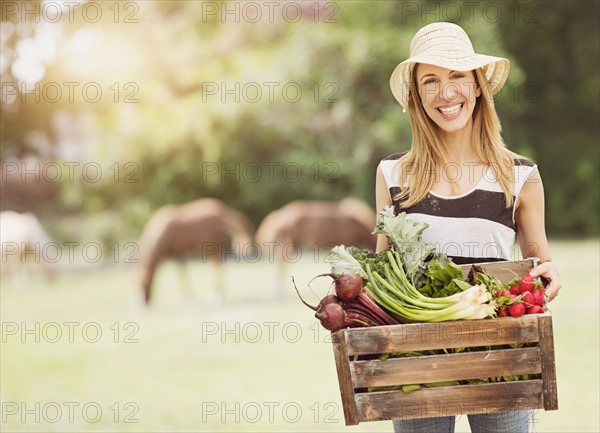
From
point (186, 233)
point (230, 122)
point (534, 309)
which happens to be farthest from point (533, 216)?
point (230, 122)

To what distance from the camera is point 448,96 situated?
2.84 meters

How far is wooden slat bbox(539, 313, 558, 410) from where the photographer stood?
7.86 feet

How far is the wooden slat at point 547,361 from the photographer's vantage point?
2395mm

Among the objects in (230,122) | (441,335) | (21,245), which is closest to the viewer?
(441,335)

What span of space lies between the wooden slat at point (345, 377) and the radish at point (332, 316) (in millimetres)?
29

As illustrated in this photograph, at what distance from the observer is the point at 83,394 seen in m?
7.73

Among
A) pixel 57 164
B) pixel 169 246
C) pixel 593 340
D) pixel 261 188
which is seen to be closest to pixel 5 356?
pixel 169 246

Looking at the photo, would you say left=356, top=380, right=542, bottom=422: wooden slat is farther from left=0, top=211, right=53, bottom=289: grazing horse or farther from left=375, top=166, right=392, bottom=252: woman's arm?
left=0, top=211, right=53, bottom=289: grazing horse

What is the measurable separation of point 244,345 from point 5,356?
2971mm

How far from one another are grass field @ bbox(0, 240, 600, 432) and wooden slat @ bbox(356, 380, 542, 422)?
345 cm

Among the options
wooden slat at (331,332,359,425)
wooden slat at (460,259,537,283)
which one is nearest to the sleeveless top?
wooden slat at (460,259,537,283)

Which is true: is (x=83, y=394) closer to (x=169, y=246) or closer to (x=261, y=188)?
(x=169, y=246)

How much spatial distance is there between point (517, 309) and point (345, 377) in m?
0.55

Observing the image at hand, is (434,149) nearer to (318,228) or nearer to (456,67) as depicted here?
(456,67)
